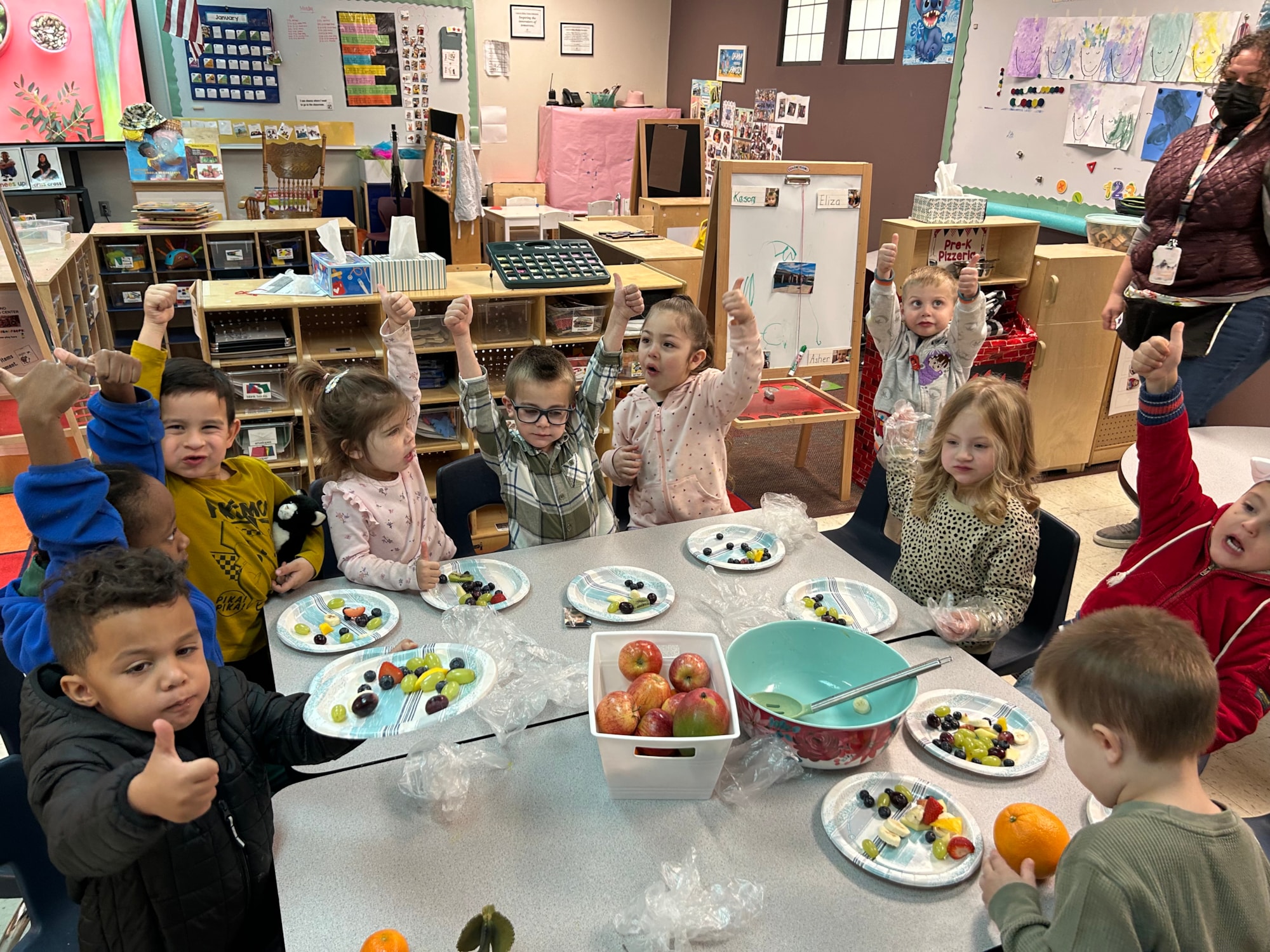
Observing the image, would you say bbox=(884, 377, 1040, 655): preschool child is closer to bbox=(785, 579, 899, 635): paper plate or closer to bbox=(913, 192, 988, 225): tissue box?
bbox=(785, 579, 899, 635): paper plate

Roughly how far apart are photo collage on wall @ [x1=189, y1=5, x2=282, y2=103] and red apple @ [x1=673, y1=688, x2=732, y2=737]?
768cm

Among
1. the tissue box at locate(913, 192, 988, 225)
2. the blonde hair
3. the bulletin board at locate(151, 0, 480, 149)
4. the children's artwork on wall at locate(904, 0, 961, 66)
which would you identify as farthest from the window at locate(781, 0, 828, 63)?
the blonde hair

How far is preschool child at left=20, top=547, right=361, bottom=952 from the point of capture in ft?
3.16

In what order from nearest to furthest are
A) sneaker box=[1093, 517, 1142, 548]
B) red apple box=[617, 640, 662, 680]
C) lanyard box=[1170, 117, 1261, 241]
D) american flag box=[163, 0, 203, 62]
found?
1. red apple box=[617, 640, 662, 680]
2. lanyard box=[1170, 117, 1261, 241]
3. sneaker box=[1093, 517, 1142, 548]
4. american flag box=[163, 0, 203, 62]

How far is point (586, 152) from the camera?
8375 millimetres

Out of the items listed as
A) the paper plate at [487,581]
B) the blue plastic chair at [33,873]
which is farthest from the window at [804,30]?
the blue plastic chair at [33,873]

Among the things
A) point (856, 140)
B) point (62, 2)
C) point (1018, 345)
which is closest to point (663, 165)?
point (856, 140)

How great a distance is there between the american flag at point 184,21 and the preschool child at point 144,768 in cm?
719

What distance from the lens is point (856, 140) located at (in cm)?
650

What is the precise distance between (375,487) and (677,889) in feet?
4.14

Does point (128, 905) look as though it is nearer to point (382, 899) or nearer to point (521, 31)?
point (382, 899)

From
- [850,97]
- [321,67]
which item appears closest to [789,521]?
[850,97]

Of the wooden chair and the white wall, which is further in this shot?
the white wall

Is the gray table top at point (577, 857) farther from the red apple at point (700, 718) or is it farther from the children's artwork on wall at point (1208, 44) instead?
the children's artwork on wall at point (1208, 44)
